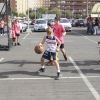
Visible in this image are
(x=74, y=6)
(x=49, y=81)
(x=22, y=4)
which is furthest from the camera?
(x=22, y=4)

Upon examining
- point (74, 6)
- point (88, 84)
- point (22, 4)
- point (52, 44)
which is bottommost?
point (88, 84)

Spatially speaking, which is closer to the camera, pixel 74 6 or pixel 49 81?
pixel 49 81

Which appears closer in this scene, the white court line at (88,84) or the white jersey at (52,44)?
the white court line at (88,84)

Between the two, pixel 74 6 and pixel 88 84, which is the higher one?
pixel 74 6

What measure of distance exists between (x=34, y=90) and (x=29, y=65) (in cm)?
399

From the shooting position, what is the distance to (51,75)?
32.0 ft

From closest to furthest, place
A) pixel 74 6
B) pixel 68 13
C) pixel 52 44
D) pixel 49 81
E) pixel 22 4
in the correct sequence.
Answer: pixel 49 81, pixel 52 44, pixel 68 13, pixel 74 6, pixel 22 4

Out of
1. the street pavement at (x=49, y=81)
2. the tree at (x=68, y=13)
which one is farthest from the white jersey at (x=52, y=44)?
the tree at (x=68, y=13)

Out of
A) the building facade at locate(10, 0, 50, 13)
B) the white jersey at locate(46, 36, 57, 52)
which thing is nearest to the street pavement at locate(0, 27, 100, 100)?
the white jersey at locate(46, 36, 57, 52)

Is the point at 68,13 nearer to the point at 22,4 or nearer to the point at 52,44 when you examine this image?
the point at 22,4

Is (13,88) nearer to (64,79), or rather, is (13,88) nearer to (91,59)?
(64,79)

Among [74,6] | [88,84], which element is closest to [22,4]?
[74,6]

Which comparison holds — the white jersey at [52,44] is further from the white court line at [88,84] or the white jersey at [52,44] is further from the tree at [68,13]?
the tree at [68,13]

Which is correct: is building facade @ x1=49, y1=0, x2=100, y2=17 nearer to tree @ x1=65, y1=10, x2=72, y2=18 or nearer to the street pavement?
tree @ x1=65, y1=10, x2=72, y2=18
